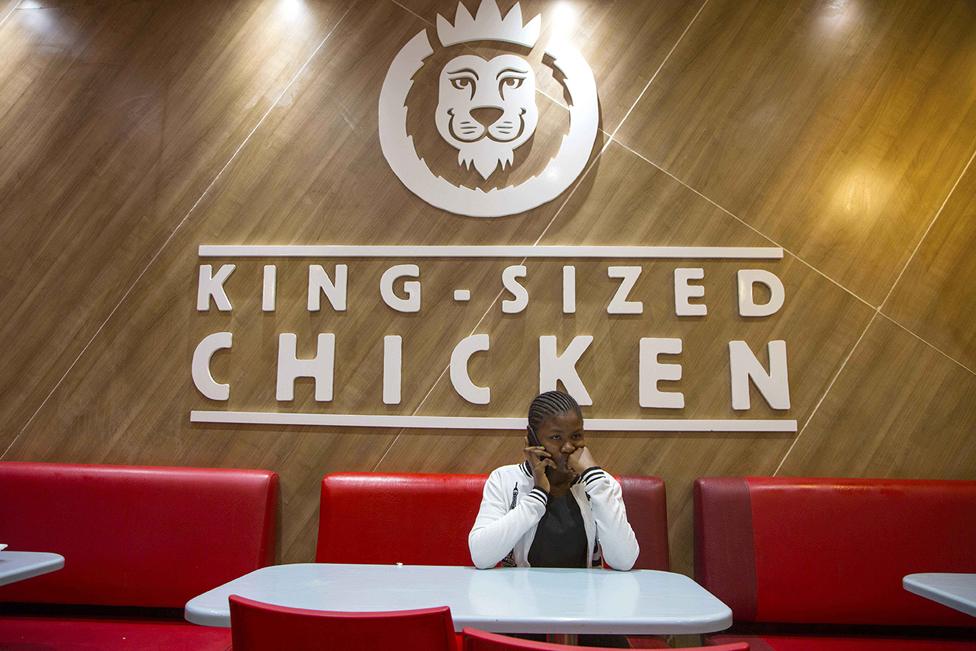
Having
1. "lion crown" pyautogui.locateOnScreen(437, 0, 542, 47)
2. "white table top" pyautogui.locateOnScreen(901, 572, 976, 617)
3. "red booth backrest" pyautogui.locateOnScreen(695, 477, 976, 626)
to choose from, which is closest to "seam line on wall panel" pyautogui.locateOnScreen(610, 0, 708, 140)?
"lion crown" pyautogui.locateOnScreen(437, 0, 542, 47)

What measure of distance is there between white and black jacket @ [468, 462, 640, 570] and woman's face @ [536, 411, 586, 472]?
0.09 meters

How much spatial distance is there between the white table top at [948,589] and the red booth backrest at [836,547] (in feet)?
1.98

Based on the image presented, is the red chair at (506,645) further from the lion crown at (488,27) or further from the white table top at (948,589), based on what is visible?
the lion crown at (488,27)

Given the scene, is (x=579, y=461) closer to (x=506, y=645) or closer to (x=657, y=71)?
(x=506, y=645)

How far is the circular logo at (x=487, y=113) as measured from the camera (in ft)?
10.7

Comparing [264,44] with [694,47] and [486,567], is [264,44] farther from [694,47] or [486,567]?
[486,567]

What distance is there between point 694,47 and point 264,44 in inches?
81.5

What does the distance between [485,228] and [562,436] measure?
1.24 metres

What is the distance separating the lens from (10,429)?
3.28 m

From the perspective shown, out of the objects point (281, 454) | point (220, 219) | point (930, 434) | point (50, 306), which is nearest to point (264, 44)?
point (220, 219)

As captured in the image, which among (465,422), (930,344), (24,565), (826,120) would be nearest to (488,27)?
(826,120)

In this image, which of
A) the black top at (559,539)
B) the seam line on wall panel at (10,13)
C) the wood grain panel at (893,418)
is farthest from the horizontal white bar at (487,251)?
the seam line on wall panel at (10,13)

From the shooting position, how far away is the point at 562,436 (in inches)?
93.7

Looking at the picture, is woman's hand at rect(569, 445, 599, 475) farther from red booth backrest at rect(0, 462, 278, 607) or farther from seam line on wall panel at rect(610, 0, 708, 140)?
seam line on wall panel at rect(610, 0, 708, 140)
